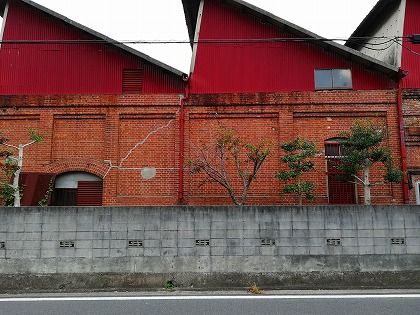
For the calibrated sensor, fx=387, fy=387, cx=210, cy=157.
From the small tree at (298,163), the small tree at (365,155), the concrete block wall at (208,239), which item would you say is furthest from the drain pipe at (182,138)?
the small tree at (365,155)

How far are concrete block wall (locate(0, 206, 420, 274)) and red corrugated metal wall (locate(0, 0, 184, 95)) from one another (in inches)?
257

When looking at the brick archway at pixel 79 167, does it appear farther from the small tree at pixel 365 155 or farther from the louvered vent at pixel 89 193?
the small tree at pixel 365 155

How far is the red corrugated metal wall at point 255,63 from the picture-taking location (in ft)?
45.3

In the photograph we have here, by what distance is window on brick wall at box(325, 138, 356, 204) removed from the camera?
13328 mm

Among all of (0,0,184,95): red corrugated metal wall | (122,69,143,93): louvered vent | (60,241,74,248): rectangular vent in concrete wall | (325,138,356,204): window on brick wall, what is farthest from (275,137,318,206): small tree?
(60,241,74,248): rectangular vent in concrete wall

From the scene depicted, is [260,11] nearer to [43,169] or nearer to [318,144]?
[318,144]

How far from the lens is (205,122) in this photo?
1372 cm

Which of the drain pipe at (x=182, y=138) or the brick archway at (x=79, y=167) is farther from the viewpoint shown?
the brick archway at (x=79, y=167)

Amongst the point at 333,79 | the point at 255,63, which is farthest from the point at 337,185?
the point at 255,63

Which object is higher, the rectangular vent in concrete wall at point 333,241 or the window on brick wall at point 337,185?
the window on brick wall at point 337,185

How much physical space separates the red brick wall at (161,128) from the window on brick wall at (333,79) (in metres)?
0.37

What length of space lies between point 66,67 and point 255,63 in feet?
22.4

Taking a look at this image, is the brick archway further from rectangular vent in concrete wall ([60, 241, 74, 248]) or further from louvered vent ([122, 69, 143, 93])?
rectangular vent in concrete wall ([60, 241, 74, 248])

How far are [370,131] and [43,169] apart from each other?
10.7 metres
